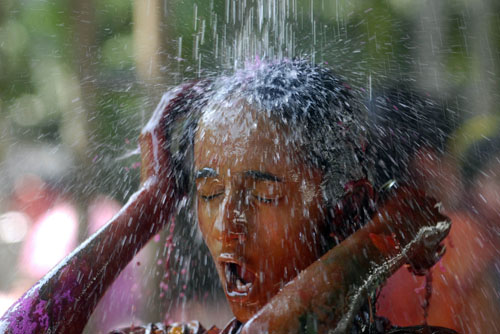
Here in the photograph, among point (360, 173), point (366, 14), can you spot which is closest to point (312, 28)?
point (366, 14)

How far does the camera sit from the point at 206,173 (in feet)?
5.76

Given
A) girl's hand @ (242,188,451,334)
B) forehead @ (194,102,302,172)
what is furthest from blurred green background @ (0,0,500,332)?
girl's hand @ (242,188,451,334)

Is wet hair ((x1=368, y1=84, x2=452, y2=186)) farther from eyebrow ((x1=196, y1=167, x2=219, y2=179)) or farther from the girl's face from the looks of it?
eyebrow ((x1=196, y1=167, x2=219, y2=179))

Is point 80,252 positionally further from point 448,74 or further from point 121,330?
point 448,74

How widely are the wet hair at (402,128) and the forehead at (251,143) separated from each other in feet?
1.63

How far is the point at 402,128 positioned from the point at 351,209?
1269 mm

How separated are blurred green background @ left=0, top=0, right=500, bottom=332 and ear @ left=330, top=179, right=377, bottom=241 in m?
0.88

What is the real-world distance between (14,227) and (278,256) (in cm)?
536

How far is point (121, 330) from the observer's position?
6.77ft

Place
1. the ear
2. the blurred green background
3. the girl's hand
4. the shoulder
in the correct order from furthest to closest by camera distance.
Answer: the blurred green background < the ear < the shoulder < the girl's hand

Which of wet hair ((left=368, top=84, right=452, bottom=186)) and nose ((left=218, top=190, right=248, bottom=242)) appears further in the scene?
wet hair ((left=368, top=84, right=452, bottom=186))

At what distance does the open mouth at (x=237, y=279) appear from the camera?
5.60 ft

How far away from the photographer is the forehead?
1670 millimetres

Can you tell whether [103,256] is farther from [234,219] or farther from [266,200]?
[266,200]
